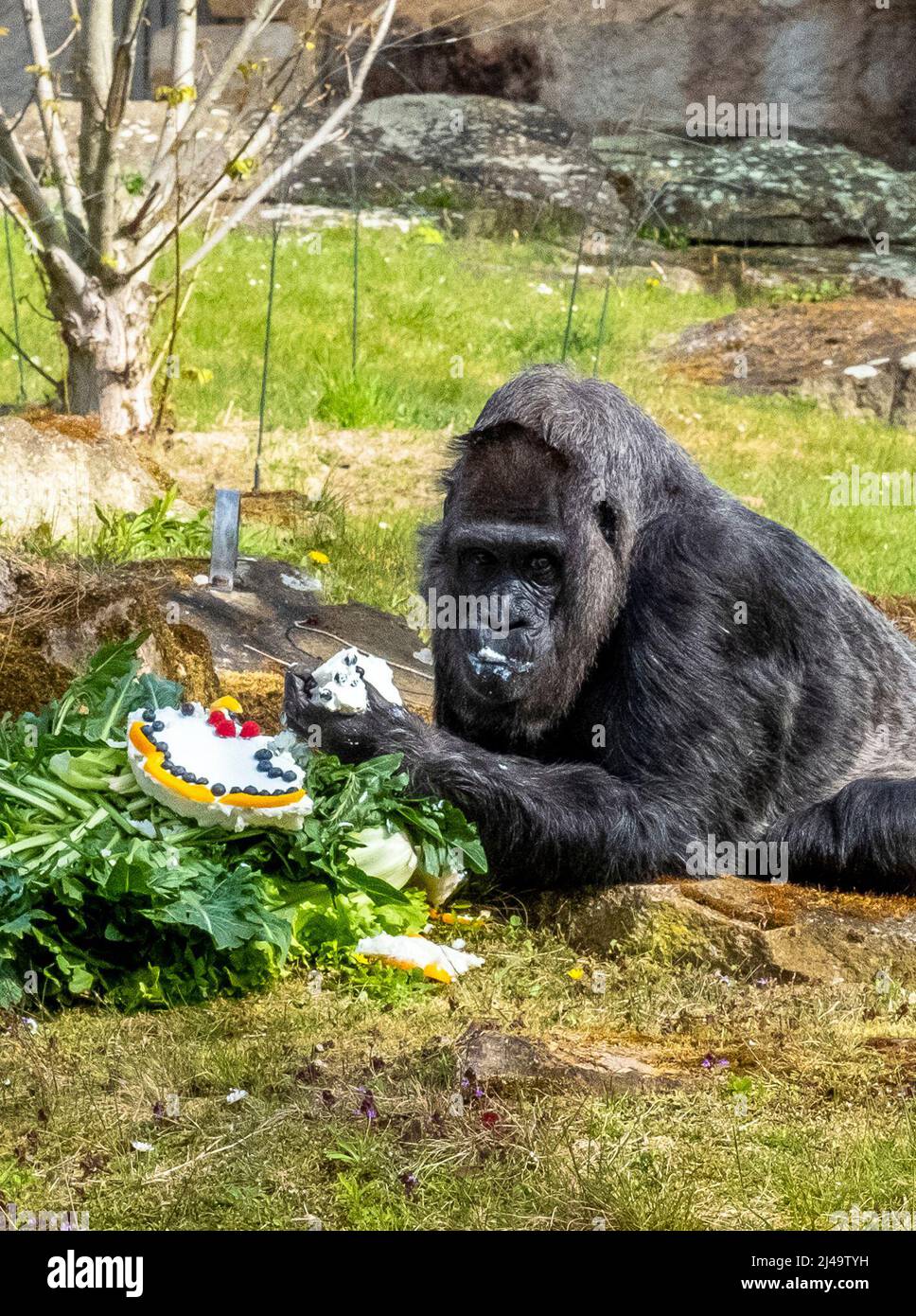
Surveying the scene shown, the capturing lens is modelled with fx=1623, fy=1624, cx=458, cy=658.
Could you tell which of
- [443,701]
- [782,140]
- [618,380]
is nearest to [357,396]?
[618,380]

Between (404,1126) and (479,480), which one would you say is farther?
(479,480)

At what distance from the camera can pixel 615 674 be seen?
6363 millimetres

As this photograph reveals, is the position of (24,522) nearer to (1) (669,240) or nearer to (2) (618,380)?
(2) (618,380)

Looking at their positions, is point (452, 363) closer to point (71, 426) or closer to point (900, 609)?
point (71, 426)

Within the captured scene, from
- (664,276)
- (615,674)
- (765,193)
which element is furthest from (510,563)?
(765,193)

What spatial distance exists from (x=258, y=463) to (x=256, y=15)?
314 cm

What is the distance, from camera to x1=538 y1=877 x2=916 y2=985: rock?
5.78 meters

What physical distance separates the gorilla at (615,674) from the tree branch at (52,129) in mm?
5644

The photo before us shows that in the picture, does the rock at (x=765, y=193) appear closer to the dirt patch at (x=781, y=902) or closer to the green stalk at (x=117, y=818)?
the dirt patch at (x=781, y=902)

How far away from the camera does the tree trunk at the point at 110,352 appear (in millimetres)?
11266

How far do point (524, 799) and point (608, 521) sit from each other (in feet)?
3.70

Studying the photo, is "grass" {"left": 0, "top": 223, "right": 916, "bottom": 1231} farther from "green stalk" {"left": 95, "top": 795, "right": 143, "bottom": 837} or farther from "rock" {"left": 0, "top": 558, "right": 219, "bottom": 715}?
"rock" {"left": 0, "top": 558, "right": 219, "bottom": 715}

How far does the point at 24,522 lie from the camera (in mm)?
9688

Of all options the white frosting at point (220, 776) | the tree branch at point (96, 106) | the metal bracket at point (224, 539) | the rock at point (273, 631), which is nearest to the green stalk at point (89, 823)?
the white frosting at point (220, 776)
